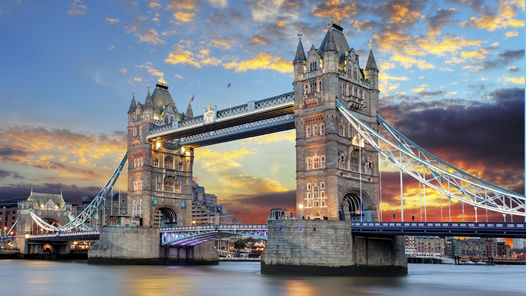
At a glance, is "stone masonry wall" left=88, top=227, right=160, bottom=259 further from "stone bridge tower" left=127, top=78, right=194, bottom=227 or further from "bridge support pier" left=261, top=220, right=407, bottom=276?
"bridge support pier" left=261, top=220, right=407, bottom=276

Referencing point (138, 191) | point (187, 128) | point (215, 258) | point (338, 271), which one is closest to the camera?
point (338, 271)

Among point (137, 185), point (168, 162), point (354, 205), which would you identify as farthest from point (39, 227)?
point (354, 205)

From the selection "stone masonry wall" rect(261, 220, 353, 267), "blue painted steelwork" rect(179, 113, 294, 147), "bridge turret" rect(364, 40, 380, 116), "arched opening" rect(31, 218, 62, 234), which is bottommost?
"stone masonry wall" rect(261, 220, 353, 267)

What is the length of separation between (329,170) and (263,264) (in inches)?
479

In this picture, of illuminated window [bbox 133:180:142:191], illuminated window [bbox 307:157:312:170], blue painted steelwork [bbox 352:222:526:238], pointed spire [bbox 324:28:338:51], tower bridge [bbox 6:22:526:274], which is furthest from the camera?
illuminated window [bbox 133:180:142:191]

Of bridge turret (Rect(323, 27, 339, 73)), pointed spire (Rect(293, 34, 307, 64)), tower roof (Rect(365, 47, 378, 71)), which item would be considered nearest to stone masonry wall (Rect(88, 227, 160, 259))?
pointed spire (Rect(293, 34, 307, 64))

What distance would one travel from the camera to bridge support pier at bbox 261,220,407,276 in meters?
57.9

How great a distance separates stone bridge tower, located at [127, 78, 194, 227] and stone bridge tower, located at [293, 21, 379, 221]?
98.4 ft

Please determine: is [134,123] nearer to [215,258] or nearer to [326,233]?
[215,258]

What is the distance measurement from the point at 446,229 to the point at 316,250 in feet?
40.2

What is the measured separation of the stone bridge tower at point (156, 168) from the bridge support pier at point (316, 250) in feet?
114

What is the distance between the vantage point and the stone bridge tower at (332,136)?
65.2 meters

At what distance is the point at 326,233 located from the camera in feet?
192

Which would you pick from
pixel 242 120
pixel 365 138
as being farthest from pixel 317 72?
pixel 242 120
